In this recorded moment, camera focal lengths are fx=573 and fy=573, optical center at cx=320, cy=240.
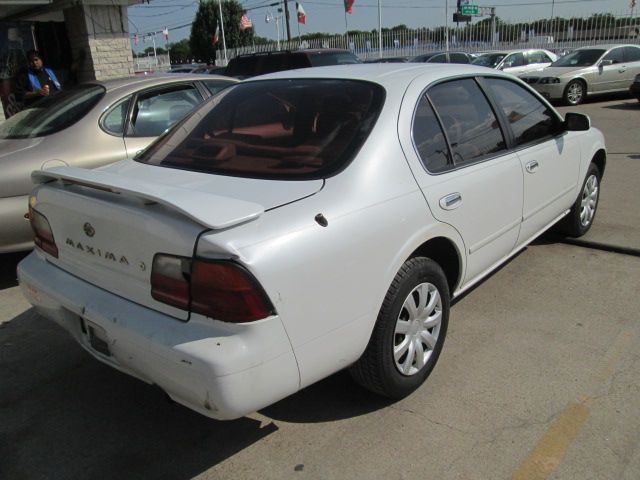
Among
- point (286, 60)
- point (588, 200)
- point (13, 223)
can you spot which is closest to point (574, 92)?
point (286, 60)

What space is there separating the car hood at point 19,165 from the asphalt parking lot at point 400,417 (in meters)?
1.02

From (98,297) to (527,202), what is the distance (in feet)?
8.80

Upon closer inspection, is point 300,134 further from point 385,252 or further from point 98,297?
point 98,297

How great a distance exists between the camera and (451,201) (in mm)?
2936

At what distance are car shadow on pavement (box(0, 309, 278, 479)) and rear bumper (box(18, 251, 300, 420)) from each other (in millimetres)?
463

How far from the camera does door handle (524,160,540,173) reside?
368 centimetres

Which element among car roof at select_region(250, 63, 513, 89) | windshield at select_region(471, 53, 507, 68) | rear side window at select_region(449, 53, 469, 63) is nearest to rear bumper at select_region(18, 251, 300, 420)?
car roof at select_region(250, 63, 513, 89)

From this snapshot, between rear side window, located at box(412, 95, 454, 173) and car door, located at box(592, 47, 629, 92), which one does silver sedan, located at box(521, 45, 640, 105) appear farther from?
rear side window, located at box(412, 95, 454, 173)

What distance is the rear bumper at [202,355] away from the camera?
203cm

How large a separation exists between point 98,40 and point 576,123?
8612 millimetres

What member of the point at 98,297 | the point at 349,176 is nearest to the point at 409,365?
the point at 349,176

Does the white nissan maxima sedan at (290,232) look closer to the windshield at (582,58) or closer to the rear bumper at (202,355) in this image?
the rear bumper at (202,355)

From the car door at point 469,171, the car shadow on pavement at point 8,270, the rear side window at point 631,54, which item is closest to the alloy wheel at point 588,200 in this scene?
the car door at point 469,171

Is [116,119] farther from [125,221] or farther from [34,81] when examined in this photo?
[34,81]
